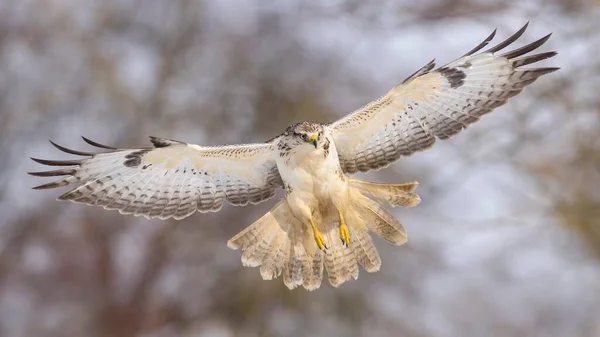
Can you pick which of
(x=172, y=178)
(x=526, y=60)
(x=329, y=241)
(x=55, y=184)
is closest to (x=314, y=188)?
(x=329, y=241)

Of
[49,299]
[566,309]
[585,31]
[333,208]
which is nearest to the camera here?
[333,208]

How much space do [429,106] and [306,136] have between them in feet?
2.93

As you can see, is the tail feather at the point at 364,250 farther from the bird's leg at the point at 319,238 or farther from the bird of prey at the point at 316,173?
the bird's leg at the point at 319,238

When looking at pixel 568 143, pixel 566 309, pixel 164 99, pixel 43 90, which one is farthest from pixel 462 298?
pixel 43 90

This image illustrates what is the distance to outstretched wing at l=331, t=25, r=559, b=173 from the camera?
Answer: 515 cm

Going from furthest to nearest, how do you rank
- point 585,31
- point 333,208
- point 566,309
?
point 566,309
point 585,31
point 333,208

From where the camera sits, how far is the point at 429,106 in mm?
5410

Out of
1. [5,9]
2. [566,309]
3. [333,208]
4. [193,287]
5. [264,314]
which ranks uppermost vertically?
[5,9]

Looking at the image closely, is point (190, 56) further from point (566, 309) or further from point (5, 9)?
point (566, 309)

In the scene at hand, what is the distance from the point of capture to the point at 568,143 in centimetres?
1169

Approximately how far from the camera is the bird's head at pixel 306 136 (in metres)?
4.96

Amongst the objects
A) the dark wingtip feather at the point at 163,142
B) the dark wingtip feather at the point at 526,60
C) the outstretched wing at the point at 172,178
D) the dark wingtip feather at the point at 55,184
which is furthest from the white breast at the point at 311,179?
the dark wingtip feather at the point at 55,184

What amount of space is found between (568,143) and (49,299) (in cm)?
833

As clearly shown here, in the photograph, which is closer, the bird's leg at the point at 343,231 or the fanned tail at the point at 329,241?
the bird's leg at the point at 343,231
